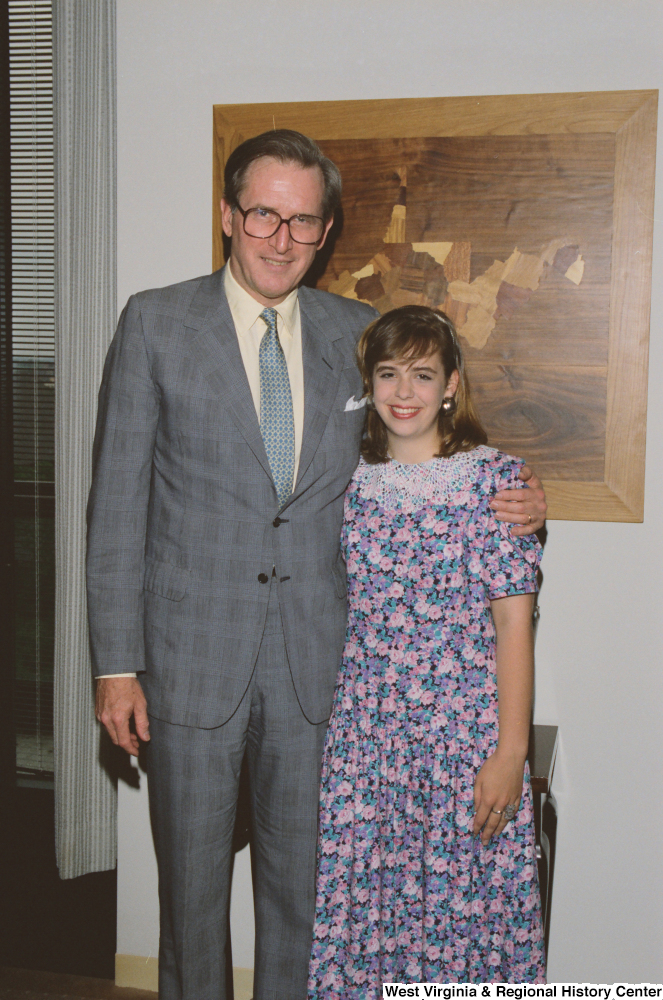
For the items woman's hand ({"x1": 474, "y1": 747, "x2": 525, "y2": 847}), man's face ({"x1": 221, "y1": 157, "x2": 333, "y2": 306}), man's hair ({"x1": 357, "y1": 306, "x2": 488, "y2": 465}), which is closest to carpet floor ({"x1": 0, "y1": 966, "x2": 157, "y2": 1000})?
woman's hand ({"x1": 474, "y1": 747, "x2": 525, "y2": 847})

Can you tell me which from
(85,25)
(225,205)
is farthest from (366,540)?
(85,25)

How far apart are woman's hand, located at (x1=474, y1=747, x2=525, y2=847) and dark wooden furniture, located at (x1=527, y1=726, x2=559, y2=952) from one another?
103mm

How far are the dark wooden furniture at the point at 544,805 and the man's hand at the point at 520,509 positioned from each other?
0.51 m

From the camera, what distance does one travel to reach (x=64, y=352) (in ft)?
7.58

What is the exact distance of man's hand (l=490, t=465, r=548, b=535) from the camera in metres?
1.58

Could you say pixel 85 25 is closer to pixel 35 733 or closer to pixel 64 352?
pixel 64 352

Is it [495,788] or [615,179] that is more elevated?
[615,179]

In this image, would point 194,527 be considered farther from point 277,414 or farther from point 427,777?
point 427,777

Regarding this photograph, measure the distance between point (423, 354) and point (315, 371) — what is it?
0.24 m

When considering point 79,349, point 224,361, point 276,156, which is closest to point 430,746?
point 224,361

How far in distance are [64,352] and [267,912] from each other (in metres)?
1.55

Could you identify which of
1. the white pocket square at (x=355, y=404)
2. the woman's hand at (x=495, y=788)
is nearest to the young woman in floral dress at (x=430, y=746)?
the woman's hand at (x=495, y=788)

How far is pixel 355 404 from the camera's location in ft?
5.80

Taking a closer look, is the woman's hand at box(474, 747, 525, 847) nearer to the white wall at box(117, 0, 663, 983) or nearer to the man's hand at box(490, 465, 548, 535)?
the man's hand at box(490, 465, 548, 535)
